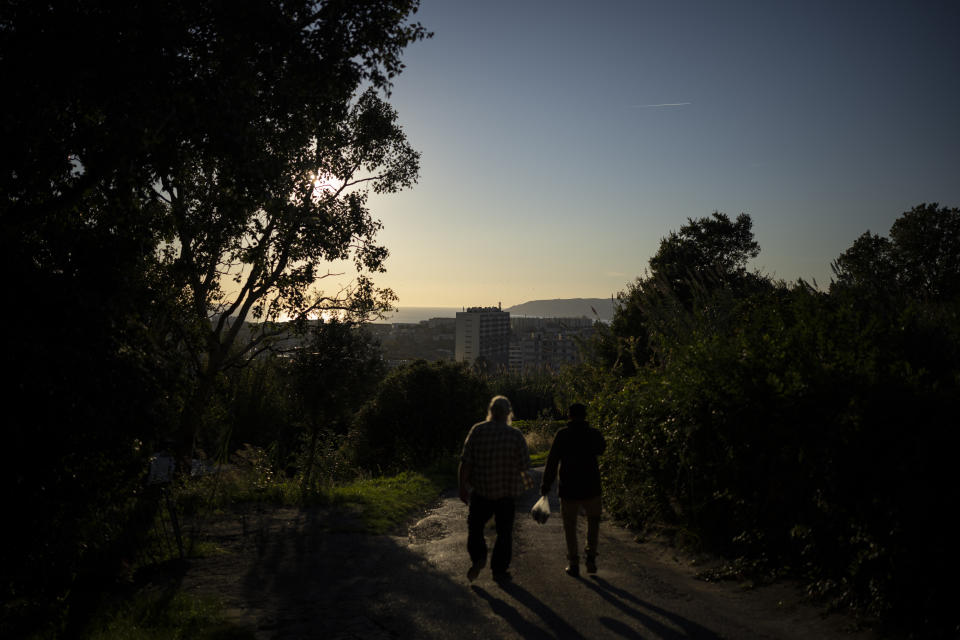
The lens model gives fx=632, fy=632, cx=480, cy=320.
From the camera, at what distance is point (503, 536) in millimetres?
6801

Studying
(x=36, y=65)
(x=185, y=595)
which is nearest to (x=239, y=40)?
(x=36, y=65)

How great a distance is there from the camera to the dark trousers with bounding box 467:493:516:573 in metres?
6.70

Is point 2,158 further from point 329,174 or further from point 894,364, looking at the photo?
point 329,174

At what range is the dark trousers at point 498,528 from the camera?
6703 mm

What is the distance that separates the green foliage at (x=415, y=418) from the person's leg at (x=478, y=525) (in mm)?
13724

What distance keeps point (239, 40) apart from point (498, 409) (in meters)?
5.30

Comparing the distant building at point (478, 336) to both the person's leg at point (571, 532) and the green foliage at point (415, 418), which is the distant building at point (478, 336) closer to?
the green foliage at point (415, 418)

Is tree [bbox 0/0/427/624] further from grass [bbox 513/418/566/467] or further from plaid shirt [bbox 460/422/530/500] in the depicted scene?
grass [bbox 513/418/566/467]

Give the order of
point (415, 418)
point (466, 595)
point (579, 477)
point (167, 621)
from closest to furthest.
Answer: point (167, 621)
point (466, 595)
point (579, 477)
point (415, 418)

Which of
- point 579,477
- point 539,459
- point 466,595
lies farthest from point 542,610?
point 539,459

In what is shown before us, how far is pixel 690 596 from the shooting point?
611 centimetres

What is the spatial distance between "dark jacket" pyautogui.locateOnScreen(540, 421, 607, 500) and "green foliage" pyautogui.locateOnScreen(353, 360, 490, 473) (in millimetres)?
13652

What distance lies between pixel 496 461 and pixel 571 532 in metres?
1.22

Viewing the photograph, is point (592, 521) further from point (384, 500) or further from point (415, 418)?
point (415, 418)
